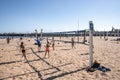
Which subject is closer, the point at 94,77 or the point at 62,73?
the point at 94,77

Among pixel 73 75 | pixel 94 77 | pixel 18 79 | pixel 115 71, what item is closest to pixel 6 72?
pixel 18 79

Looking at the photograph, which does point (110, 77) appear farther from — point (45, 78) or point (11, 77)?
point (11, 77)

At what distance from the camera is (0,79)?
24.4 ft

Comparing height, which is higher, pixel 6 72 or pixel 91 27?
pixel 91 27

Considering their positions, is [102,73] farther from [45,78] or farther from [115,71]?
[45,78]

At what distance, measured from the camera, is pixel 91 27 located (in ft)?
28.2

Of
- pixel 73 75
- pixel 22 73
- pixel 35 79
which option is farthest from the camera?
pixel 22 73

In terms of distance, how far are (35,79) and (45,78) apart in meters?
0.50

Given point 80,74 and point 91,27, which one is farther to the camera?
point 91,27

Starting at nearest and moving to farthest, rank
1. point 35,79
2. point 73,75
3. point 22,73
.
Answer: point 35,79
point 73,75
point 22,73

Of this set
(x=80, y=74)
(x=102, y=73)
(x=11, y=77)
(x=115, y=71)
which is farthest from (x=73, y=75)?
(x=11, y=77)

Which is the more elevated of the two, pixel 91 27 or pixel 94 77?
pixel 91 27

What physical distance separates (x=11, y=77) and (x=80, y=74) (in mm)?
3661

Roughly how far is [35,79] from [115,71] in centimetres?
446
